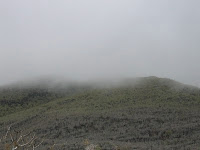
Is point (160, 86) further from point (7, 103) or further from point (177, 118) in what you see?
point (7, 103)

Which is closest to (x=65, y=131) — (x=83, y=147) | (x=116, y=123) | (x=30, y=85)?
(x=116, y=123)

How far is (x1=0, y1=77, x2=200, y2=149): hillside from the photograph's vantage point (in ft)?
135

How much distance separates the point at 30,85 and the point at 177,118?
6877 cm

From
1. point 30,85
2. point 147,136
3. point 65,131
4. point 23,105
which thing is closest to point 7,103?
point 23,105

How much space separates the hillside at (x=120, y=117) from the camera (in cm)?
4103

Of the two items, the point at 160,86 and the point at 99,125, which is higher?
the point at 160,86

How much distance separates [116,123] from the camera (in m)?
52.7

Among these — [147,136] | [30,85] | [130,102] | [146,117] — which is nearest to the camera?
[147,136]

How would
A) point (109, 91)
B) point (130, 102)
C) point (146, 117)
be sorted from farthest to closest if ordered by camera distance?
point (109, 91) < point (130, 102) < point (146, 117)

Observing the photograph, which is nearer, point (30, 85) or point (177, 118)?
point (177, 118)

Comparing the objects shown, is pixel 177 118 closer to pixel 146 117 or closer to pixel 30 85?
pixel 146 117

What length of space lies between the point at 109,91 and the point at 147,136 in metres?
38.1

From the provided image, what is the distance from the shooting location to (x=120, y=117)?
180 ft

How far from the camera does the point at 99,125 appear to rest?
5156 cm
